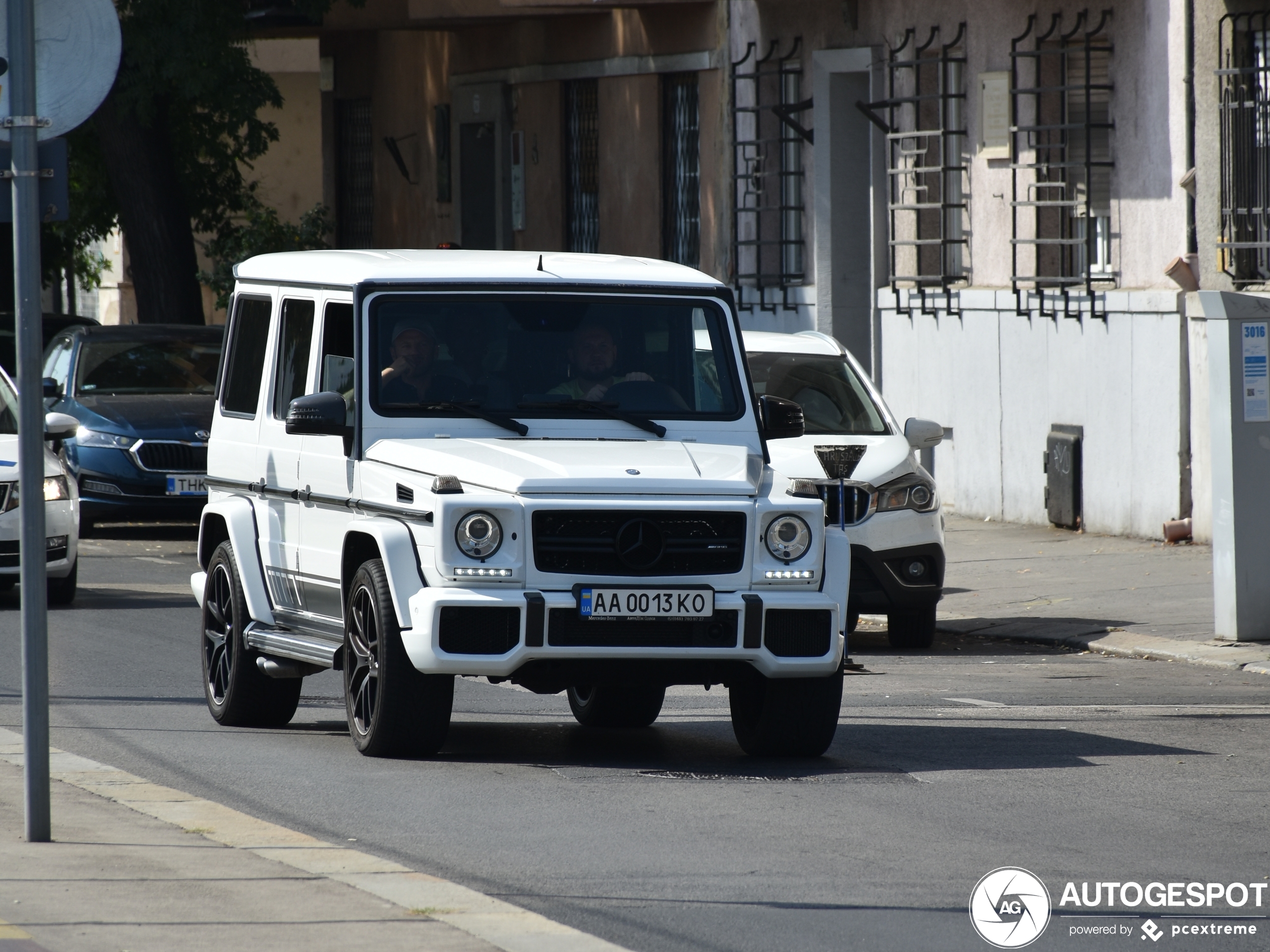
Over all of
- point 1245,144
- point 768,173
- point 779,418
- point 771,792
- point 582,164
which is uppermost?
point 582,164

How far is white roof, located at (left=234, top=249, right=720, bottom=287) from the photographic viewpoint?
9.66m

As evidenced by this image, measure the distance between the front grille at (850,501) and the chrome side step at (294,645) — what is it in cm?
403

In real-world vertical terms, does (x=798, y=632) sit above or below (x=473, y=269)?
below

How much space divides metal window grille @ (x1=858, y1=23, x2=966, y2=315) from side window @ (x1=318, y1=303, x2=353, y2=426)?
12.3m

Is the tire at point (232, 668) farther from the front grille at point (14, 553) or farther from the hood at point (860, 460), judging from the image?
the front grille at point (14, 553)

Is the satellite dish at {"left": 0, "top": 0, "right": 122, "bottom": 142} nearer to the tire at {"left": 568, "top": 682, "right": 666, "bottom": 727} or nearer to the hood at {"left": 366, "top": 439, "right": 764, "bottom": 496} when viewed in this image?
the hood at {"left": 366, "top": 439, "right": 764, "bottom": 496}

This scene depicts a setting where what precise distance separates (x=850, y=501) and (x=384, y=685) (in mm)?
4892

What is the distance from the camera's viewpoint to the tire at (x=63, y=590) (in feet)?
49.8

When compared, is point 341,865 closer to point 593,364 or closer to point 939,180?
point 593,364

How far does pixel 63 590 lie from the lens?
15.2 metres

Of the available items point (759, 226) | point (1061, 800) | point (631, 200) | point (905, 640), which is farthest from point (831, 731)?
point (631, 200)

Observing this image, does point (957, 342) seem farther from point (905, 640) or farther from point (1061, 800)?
point (1061, 800)

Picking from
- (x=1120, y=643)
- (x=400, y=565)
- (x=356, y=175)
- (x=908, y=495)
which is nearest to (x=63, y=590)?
(x=908, y=495)

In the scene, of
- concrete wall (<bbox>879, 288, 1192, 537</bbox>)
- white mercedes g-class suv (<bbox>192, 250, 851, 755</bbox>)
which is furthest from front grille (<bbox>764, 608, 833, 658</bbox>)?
concrete wall (<bbox>879, 288, 1192, 537</bbox>)
